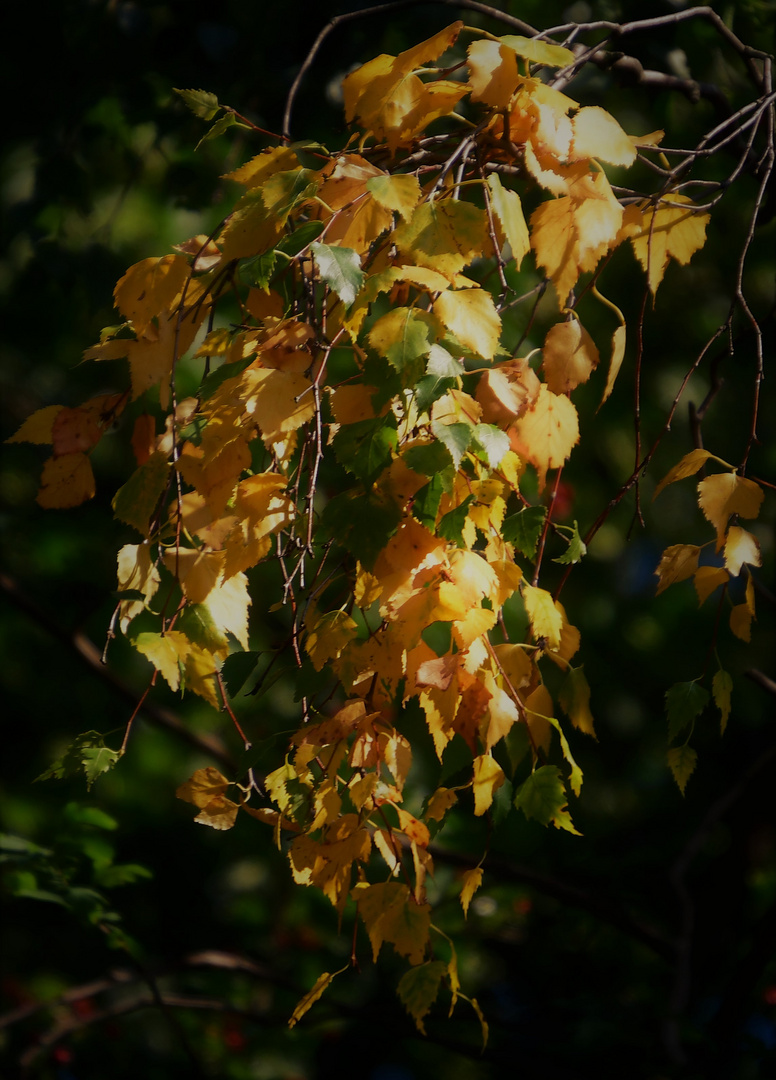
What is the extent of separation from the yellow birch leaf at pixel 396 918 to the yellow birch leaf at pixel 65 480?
0.36 m

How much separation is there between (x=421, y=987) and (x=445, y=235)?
1.53 ft

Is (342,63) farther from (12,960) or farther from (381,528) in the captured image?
(12,960)

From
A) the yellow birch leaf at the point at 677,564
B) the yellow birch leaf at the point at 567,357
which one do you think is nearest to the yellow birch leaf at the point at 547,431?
the yellow birch leaf at the point at 567,357

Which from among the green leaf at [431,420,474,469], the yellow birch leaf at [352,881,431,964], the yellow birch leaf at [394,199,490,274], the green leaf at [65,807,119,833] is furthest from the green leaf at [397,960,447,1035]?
the green leaf at [65,807,119,833]

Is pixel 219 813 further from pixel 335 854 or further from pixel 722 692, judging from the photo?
pixel 722 692

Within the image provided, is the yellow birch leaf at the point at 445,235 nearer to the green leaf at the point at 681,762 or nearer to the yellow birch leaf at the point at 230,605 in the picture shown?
the yellow birch leaf at the point at 230,605

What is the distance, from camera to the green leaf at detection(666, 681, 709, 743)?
718 millimetres

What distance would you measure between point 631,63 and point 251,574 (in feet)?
3.86

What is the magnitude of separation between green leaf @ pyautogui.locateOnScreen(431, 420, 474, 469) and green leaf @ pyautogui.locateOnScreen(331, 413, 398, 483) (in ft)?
0.09

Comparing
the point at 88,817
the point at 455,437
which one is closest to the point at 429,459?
the point at 455,437

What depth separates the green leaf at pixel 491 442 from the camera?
22.3 inches

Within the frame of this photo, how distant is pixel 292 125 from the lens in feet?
5.20

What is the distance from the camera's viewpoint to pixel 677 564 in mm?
725

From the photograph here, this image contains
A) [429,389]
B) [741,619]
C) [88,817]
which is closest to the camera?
[429,389]
